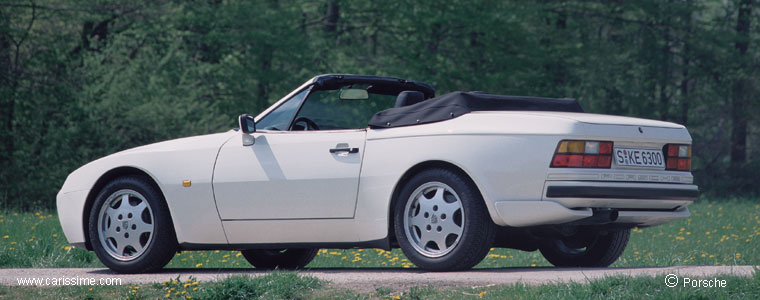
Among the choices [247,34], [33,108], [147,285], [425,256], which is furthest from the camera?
[247,34]

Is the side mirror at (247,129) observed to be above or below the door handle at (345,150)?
above

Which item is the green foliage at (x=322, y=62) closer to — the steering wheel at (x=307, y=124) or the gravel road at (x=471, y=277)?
the steering wheel at (x=307, y=124)

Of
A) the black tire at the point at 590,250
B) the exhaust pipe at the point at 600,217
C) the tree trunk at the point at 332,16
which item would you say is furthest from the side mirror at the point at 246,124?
the tree trunk at the point at 332,16

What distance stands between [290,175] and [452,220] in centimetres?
133

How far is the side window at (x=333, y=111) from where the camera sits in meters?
7.70

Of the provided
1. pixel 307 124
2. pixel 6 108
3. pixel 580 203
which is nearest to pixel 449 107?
pixel 580 203

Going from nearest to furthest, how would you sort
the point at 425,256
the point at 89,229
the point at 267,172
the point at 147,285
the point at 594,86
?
the point at 147,285 < the point at 425,256 < the point at 267,172 < the point at 89,229 < the point at 594,86

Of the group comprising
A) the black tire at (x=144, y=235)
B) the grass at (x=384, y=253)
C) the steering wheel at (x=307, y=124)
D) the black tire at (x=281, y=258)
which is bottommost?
the grass at (x=384, y=253)

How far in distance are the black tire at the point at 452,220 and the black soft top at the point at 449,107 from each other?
436mm

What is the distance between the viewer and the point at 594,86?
31.8 metres

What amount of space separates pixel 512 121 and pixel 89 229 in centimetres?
354

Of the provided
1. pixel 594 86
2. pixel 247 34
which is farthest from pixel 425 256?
pixel 594 86

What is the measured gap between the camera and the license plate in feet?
20.9

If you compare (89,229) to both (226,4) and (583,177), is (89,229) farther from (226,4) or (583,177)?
(226,4)
